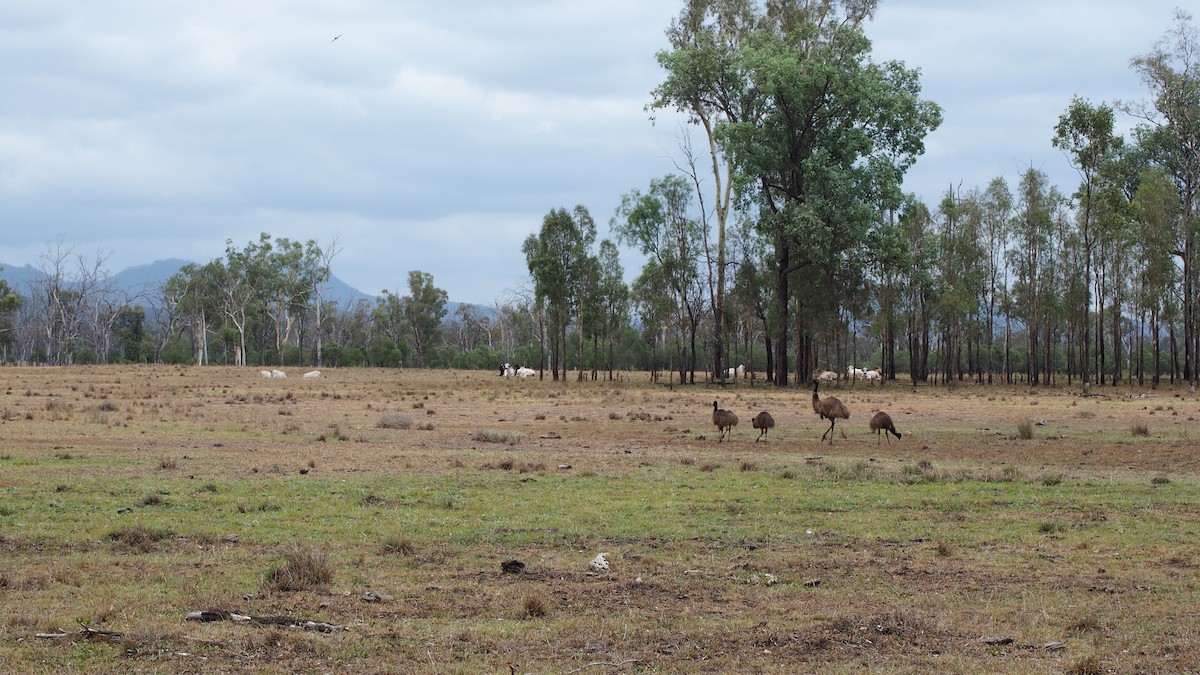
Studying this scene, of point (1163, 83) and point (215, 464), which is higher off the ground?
point (1163, 83)

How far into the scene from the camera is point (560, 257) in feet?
251

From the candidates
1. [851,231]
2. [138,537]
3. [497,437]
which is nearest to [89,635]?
[138,537]

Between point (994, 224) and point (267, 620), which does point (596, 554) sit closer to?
point (267, 620)

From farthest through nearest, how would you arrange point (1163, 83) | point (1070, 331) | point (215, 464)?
1. point (1070, 331)
2. point (1163, 83)
3. point (215, 464)

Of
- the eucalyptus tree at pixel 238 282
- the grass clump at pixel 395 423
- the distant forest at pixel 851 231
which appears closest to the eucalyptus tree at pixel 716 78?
the distant forest at pixel 851 231

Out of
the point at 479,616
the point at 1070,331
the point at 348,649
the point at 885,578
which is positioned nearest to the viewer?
the point at 348,649

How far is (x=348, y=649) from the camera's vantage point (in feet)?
25.9

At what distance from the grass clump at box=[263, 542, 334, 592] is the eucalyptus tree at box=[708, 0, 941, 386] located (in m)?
48.7

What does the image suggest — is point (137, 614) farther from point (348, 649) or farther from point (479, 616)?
point (479, 616)

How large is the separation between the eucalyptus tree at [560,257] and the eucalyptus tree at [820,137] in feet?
58.3

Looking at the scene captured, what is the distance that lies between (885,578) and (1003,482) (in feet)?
29.6

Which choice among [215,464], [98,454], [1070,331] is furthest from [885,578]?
[1070,331]

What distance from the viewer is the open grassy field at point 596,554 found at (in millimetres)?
7953

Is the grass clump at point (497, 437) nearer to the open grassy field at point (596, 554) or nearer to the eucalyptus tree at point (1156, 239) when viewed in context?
the open grassy field at point (596, 554)
